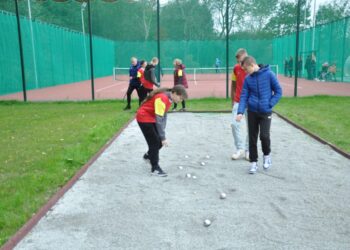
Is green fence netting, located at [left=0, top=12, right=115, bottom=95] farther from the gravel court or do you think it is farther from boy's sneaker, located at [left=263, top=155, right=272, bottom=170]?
boy's sneaker, located at [left=263, top=155, right=272, bottom=170]

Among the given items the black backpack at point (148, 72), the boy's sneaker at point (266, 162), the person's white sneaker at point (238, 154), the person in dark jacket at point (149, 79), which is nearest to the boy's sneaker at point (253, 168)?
the boy's sneaker at point (266, 162)

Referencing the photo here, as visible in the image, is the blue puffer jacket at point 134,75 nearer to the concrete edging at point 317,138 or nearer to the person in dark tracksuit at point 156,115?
the concrete edging at point 317,138

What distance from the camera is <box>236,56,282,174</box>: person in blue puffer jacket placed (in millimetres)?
5508

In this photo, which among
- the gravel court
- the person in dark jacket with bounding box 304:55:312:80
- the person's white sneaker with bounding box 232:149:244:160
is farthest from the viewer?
the person in dark jacket with bounding box 304:55:312:80

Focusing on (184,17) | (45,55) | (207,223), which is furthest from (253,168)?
(184,17)

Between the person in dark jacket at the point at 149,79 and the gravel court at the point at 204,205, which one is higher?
the person in dark jacket at the point at 149,79

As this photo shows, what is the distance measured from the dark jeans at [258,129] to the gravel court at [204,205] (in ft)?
1.12

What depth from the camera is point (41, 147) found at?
24.3ft

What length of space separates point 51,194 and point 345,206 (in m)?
3.53

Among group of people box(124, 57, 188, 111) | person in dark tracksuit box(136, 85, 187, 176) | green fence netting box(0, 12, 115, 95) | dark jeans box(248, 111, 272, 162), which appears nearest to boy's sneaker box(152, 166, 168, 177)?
person in dark tracksuit box(136, 85, 187, 176)

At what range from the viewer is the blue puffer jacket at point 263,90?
18.1ft

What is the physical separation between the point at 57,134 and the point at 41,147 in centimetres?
129

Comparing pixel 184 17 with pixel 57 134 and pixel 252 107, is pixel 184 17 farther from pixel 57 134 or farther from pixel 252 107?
pixel 252 107

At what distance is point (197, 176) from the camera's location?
557 centimetres
